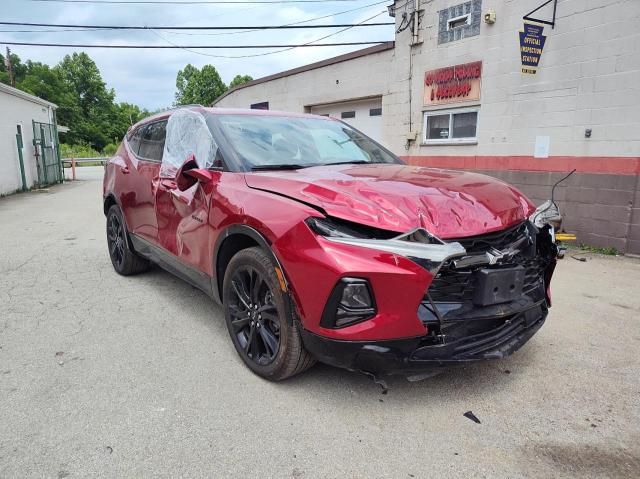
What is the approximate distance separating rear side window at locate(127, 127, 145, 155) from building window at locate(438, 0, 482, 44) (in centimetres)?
633

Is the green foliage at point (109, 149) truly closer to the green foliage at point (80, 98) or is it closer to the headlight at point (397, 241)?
the green foliage at point (80, 98)

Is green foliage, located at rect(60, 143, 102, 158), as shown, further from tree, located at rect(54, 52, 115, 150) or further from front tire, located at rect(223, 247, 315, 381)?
front tire, located at rect(223, 247, 315, 381)

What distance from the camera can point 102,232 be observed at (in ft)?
27.3

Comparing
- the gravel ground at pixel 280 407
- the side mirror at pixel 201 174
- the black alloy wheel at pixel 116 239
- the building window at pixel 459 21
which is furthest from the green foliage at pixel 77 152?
the side mirror at pixel 201 174

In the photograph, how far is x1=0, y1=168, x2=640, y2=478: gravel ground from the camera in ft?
7.36

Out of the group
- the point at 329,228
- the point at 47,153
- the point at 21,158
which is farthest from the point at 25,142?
the point at 329,228

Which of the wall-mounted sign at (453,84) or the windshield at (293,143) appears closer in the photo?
the windshield at (293,143)

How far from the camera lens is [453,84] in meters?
8.92

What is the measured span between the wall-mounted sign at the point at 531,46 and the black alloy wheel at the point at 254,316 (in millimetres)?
6229

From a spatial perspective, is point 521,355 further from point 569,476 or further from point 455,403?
point 569,476

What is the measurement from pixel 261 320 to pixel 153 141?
256 centimetres

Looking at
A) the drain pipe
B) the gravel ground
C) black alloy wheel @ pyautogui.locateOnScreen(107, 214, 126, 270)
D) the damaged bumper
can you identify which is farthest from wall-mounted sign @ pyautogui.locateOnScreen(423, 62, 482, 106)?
the drain pipe

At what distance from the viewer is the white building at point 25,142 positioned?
14.4 meters

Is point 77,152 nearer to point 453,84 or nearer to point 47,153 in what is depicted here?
point 47,153
